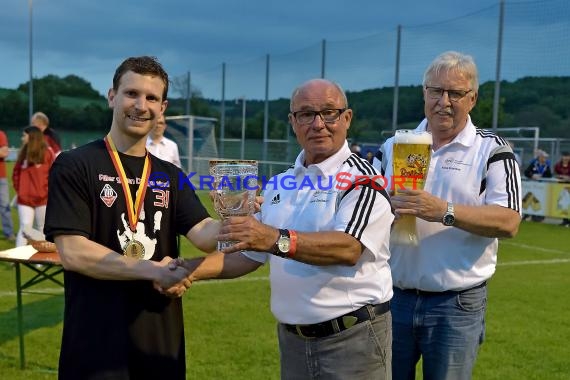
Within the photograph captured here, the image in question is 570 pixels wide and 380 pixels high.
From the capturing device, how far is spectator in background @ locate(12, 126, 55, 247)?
29.5 ft

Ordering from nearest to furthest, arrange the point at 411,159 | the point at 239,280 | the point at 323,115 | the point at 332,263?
the point at 332,263 < the point at 323,115 < the point at 411,159 < the point at 239,280

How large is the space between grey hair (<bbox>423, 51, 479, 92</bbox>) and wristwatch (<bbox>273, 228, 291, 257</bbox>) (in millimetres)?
1360

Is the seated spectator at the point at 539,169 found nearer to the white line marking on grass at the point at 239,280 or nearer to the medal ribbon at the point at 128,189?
the white line marking on grass at the point at 239,280

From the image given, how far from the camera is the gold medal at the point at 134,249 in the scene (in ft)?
8.61

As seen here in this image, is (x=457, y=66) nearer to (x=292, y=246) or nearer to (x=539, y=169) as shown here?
(x=292, y=246)

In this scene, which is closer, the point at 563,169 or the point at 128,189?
the point at 128,189

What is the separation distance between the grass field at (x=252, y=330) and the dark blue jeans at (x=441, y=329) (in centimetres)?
211

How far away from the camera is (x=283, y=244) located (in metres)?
2.19

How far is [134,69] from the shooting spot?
260cm

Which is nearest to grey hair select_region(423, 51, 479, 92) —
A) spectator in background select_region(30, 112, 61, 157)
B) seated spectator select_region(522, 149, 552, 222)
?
spectator in background select_region(30, 112, 61, 157)

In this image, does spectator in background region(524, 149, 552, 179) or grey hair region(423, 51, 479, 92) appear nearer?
grey hair region(423, 51, 479, 92)

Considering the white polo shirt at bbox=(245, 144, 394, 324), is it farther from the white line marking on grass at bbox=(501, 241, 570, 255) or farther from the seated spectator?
the seated spectator

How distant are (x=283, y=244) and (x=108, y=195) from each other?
0.86 metres

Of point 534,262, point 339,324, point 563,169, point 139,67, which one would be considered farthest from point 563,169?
point 139,67
